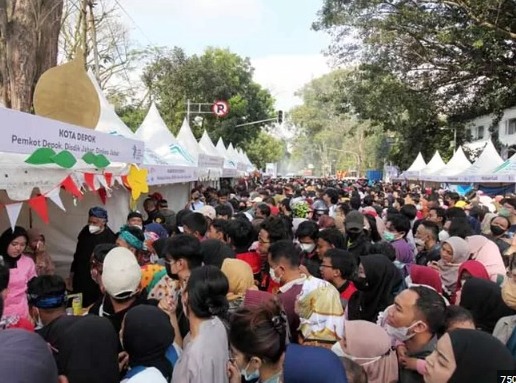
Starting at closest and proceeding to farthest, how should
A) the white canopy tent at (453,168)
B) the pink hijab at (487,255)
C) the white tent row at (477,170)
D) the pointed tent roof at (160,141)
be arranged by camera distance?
the pink hijab at (487,255) < the pointed tent roof at (160,141) < the white tent row at (477,170) < the white canopy tent at (453,168)

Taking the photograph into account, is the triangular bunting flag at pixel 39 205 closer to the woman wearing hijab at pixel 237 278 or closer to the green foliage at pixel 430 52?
the woman wearing hijab at pixel 237 278

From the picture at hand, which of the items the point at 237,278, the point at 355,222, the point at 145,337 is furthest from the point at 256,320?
the point at 355,222

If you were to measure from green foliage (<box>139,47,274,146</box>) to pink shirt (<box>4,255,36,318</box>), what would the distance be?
102 ft

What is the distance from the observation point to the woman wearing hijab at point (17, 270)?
13.8 ft

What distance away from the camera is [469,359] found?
215cm

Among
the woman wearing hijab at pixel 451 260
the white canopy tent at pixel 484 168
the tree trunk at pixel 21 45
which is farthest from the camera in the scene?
the white canopy tent at pixel 484 168

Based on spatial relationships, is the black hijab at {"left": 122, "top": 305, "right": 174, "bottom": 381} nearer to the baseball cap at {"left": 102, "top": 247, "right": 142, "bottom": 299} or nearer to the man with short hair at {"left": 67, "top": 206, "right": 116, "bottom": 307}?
the baseball cap at {"left": 102, "top": 247, "right": 142, "bottom": 299}

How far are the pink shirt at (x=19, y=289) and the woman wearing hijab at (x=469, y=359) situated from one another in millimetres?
3140

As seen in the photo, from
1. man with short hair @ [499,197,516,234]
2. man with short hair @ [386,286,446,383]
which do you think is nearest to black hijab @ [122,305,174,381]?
man with short hair @ [386,286,446,383]

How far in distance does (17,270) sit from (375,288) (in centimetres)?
298

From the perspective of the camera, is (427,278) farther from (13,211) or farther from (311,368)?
(13,211)

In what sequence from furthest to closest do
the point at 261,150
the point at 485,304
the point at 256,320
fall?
the point at 261,150
the point at 485,304
the point at 256,320

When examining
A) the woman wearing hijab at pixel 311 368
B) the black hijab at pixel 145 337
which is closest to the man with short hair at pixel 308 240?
the black hijab at pixel 145 337

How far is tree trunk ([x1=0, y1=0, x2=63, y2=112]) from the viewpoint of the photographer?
7562 millimetres
